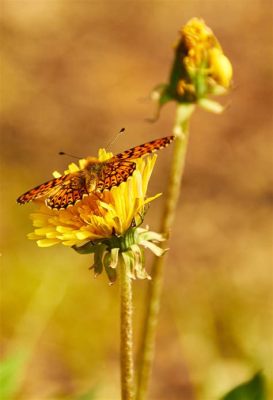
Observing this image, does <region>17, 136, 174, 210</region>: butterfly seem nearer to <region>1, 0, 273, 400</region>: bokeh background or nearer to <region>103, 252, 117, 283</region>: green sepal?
<region>103, 252, 117, 283</region>: green sepal

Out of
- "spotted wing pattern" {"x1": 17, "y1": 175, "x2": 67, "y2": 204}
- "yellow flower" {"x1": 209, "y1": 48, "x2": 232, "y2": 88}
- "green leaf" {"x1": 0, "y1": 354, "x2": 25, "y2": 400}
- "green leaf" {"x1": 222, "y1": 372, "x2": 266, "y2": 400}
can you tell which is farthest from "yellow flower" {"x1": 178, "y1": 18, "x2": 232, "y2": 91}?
"green leaf" {"x1": 0, "y1": 354, "x2": 25, "y2": 400}

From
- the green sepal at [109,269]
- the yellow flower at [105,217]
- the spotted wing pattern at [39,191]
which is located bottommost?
the green sepal at [109,269]

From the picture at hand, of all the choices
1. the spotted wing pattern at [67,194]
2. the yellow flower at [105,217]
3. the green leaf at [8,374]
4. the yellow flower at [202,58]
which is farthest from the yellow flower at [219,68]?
the green leaf at [8,374]

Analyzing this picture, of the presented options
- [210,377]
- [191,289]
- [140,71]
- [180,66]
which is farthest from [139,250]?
[140,71]

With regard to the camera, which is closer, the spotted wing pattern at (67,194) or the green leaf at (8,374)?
the spotted wing pattern at (67,194)

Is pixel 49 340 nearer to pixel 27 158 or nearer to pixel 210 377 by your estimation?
pixel 210 377

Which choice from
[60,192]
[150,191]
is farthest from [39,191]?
[150,191]

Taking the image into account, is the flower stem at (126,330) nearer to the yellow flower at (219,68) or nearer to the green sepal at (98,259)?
the green sepal at (98,259)
